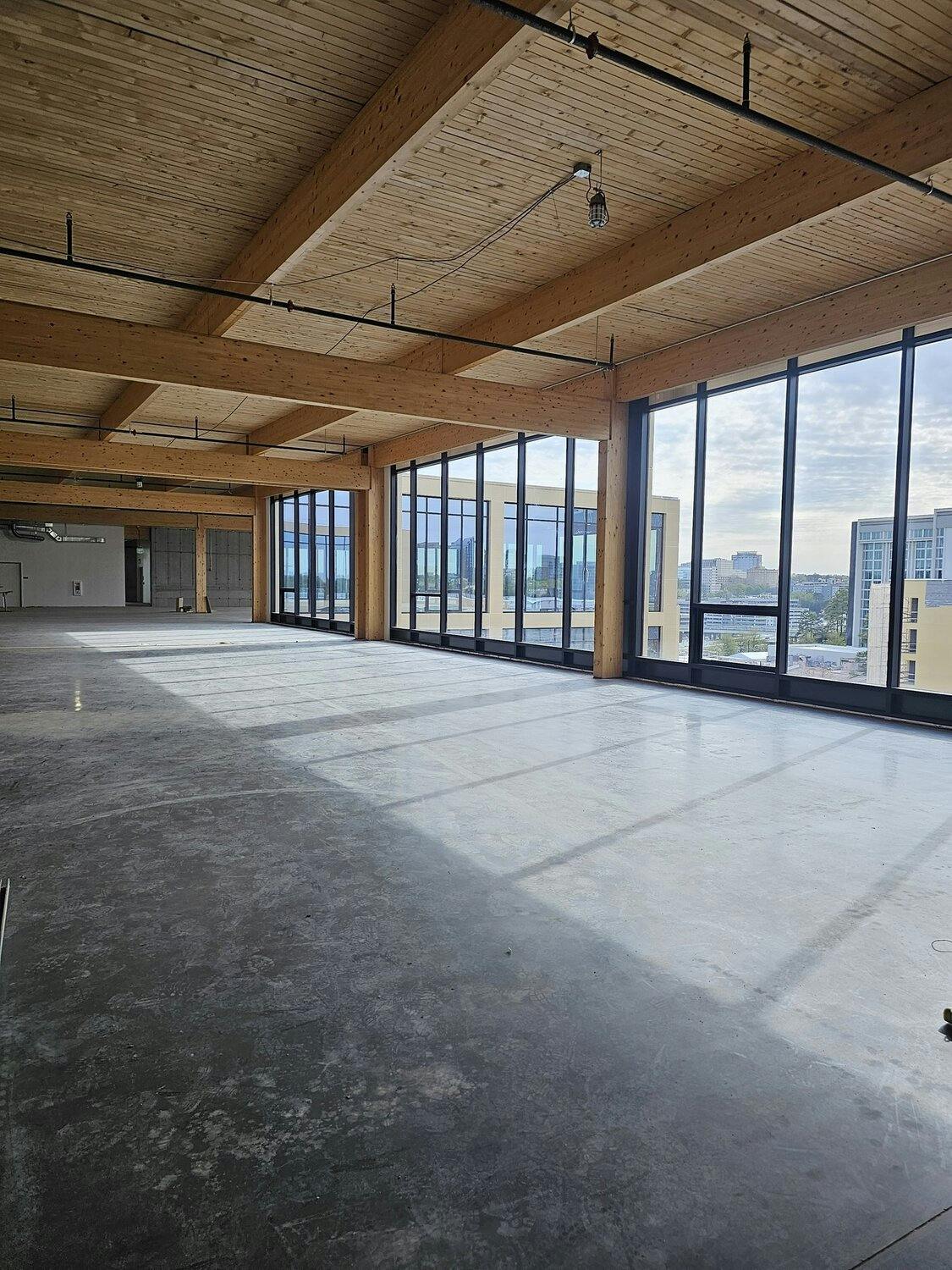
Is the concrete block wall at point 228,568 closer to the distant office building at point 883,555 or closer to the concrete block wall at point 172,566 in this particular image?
the concrete block wall at point 172,566

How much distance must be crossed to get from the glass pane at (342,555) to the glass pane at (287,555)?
2328 millimetres

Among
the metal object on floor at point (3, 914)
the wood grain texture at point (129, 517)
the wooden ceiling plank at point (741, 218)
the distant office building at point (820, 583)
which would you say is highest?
the wooden ceiling plank at point (741, 218)

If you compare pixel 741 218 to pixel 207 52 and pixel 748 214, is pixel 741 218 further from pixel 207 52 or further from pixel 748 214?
pixel 207 52

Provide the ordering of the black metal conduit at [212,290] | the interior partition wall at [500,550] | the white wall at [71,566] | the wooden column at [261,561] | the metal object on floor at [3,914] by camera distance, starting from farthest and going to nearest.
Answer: the white wall at [71,566] < the wooden column at [261,561] < the interior partition wall at [500,550] < the black metal conduit at [212,290] < the metal object on floor at [3,914]

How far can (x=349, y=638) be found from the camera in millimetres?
18203

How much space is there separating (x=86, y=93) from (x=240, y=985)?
5.30m

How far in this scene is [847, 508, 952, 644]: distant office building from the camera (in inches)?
304

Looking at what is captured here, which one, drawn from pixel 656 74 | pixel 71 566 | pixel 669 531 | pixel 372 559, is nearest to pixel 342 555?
pixel 372 559

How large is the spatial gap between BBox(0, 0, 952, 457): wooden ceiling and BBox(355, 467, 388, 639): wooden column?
822 cm

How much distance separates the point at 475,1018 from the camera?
2574 mm

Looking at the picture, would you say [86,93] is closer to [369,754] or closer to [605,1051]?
[369,754]

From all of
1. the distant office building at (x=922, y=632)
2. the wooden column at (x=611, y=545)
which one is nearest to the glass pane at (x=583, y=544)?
the wooden column at (x=611, y=545)

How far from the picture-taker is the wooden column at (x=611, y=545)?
11055mm

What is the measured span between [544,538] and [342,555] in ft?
28.2
